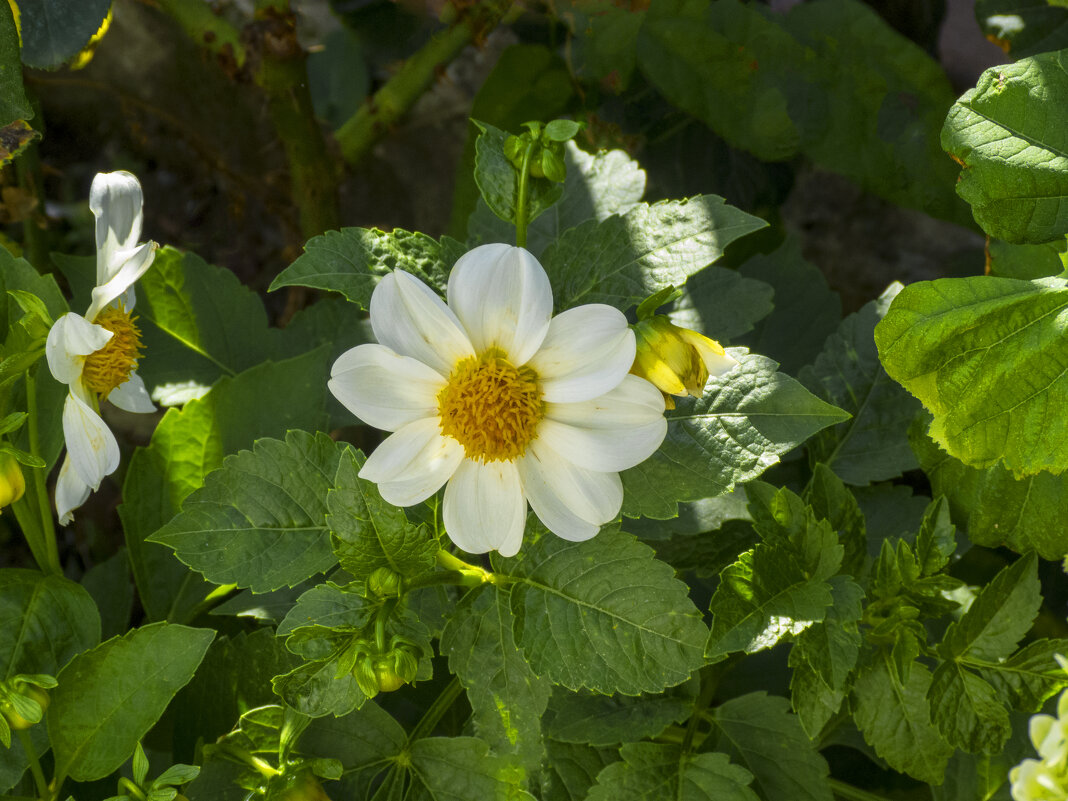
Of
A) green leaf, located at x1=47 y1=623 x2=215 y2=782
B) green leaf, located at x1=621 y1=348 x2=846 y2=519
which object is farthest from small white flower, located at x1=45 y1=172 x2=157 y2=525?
green leaf, located at x1=621 y1=348 x2=846 y2=519

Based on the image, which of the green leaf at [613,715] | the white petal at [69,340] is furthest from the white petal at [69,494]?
the green leaf at [613,715]

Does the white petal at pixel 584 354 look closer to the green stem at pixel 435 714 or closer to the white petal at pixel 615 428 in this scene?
the white petal at pixel 615 428

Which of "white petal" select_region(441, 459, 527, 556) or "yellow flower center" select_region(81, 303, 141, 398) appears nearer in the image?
"white petal" select_region(441, 459, 527, 556)

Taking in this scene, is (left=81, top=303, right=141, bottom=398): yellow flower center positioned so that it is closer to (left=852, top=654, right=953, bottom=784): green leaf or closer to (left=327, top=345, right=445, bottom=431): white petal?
(left=327, top=345, right=445, bottom=431): white petal

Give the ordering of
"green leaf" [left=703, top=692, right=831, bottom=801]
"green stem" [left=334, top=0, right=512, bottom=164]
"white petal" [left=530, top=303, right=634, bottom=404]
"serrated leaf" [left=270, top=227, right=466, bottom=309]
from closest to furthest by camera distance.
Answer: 1. "white petal" [left=530, top=303, right=634, bottom=404]
2. "serrated leaf" [left=270, top=227, right=466, bottom=309]
3. "green leaf" [left=703, top=692, right=831, bottom=801]
4. "green stem" [left=334, top=0, right=512, bottom=164]

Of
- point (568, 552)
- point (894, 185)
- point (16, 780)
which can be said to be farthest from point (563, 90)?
point (16, 780)

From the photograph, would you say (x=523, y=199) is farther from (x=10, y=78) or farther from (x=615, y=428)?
(x=10, y=78)

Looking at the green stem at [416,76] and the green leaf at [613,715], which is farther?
the green stem at [416,76]
